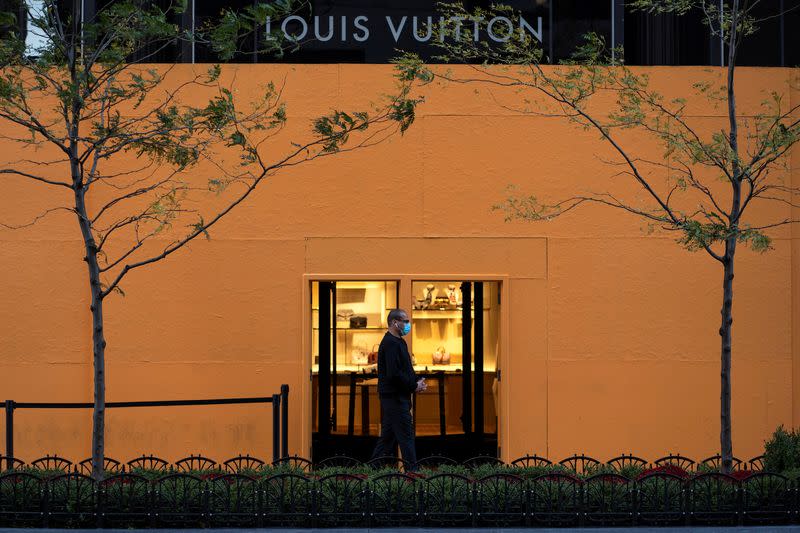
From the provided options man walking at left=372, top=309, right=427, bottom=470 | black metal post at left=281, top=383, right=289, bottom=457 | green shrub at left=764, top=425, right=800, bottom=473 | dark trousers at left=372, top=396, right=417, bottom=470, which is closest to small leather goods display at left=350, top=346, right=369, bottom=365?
black metal post at left=281, top=383, right=289, bottom=457

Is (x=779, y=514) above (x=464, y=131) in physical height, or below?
below

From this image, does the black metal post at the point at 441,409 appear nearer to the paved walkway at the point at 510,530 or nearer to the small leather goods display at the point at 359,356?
the small leather goods display at the point at 359,356

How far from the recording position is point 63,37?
29.6ft

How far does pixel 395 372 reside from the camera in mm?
10594

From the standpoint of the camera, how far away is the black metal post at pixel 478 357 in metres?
12.6

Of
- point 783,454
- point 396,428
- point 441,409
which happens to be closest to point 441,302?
point 441,409

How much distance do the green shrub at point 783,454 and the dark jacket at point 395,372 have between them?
3.28 m

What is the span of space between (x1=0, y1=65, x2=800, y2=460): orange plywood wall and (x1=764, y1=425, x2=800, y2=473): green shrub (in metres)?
2.67

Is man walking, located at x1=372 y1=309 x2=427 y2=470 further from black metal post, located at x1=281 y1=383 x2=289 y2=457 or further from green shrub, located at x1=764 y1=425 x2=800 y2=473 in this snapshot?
green shrub, located at x1=764 y1=425 x2=800 y2=473

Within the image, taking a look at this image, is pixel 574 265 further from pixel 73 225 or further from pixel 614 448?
pixel 73 225

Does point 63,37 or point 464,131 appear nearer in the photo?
point 63,37

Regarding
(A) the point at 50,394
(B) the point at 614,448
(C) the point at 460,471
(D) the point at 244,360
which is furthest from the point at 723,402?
(A) the point at 50,394

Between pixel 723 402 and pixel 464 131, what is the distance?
14.8 ft

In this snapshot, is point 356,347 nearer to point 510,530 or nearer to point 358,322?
point 358,322
